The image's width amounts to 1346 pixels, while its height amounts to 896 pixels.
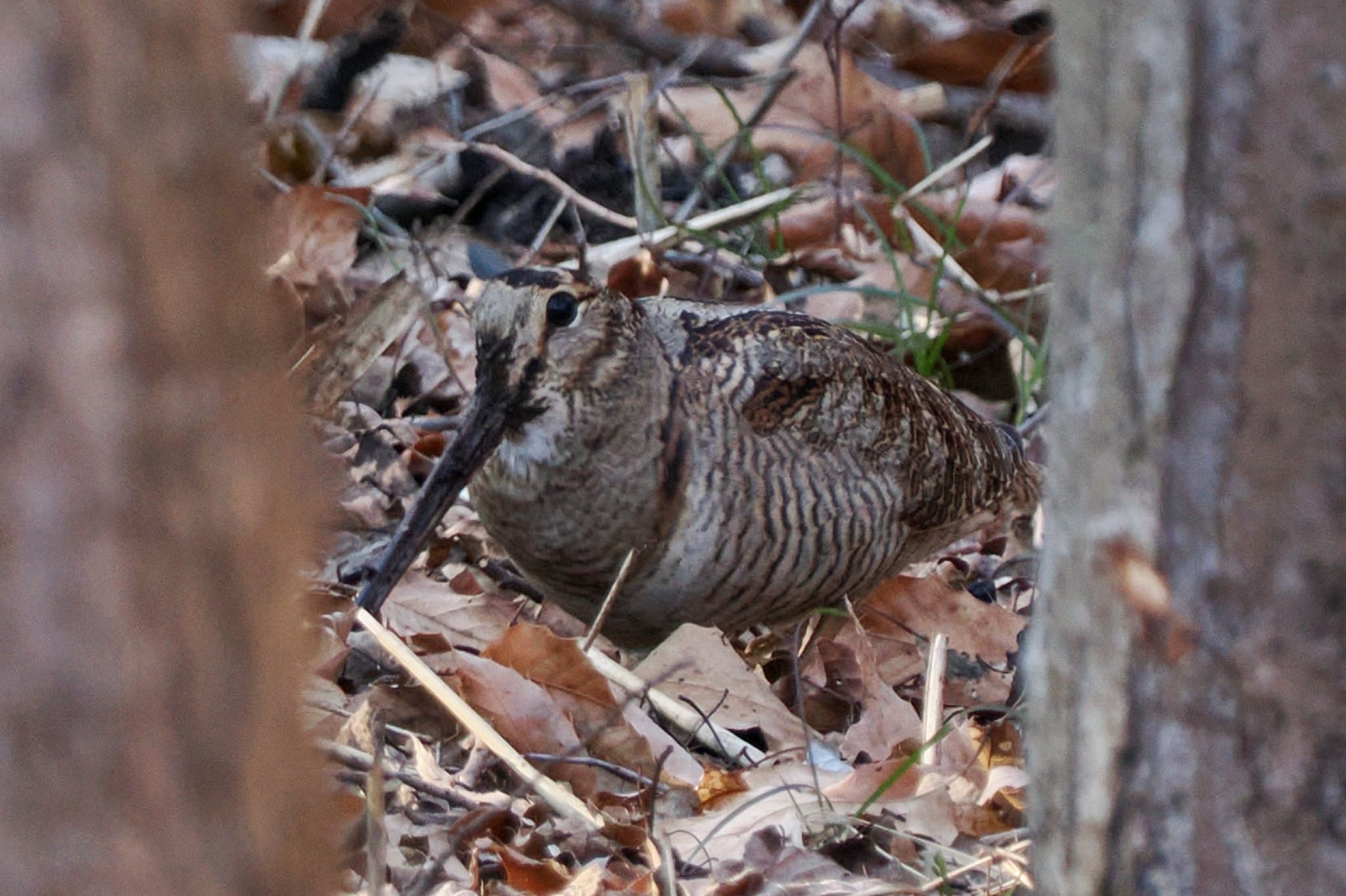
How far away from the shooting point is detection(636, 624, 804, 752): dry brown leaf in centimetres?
308

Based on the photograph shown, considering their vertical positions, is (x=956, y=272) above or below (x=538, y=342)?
below

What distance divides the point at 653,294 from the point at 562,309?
1.52 meters

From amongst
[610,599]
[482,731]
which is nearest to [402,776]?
[482,731]

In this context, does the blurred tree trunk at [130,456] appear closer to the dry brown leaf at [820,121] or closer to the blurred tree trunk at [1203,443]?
the blurred tree trunk at [1203,443]

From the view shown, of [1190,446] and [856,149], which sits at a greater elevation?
[1190,446]

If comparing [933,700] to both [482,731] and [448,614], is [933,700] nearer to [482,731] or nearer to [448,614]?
[482,731]

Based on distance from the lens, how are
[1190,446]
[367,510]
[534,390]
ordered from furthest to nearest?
[367,510] < [534,390] < [1190,446]

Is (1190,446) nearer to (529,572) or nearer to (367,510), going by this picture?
(529,572)

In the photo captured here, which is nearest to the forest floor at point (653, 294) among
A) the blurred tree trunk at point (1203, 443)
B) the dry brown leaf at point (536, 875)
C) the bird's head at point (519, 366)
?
the dry brown leaf at point (536, 875)

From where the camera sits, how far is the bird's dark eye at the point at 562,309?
Answer: 11.0 feet

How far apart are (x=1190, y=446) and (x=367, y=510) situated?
2.81 metres

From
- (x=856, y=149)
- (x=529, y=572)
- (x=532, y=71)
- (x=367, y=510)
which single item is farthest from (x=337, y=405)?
(x=532, y=71)

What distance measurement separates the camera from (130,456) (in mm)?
950

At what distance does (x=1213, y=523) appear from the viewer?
4.48 ft
